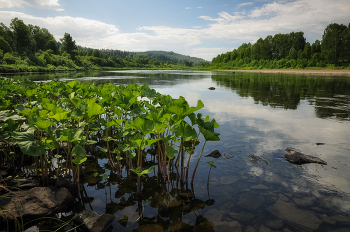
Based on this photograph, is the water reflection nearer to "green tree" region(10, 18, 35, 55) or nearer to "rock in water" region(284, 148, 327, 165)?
"rock in water" region(284, 148, 327, 165)

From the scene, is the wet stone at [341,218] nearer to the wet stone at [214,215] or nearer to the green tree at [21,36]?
the wet stone at [214,215]

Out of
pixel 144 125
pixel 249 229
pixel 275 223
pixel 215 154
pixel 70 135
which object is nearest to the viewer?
pixel 249 229

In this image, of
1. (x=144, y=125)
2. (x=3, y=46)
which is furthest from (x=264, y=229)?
(x=3, y=46)

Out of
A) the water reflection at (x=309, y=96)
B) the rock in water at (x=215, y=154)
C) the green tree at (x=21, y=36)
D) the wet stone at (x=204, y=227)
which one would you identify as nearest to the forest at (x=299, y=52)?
the water reflection at (x=309, y=96)

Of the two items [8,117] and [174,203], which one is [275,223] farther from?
[8,117]

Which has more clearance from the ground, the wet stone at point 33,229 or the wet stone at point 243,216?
the wet stone at point 33,229

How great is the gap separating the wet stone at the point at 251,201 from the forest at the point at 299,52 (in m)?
66.4

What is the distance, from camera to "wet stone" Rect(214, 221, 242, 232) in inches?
121

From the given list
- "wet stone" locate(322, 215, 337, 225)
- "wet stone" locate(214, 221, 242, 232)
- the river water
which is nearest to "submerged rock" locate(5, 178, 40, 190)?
the river water

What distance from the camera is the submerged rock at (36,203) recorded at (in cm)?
304

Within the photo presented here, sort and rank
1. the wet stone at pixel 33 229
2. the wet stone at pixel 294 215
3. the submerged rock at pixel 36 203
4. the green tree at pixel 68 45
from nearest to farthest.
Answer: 1. the wet stone at pixel 33 229
2. the submerged rock at pixel 36 203
3. the wet stone at pixel 294 215
4. the green tree at pixel 68 45

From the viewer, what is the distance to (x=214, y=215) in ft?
11.1

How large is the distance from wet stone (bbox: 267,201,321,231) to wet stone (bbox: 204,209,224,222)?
0.85 meters

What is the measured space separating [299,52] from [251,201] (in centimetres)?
7603
